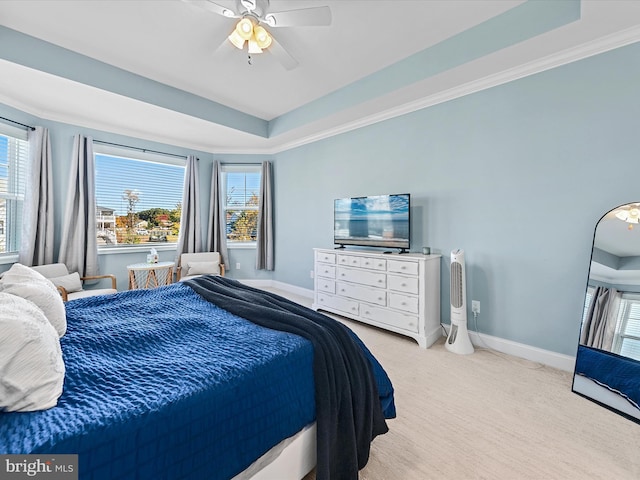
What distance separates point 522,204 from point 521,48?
126 cm

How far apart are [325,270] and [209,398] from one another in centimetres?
285

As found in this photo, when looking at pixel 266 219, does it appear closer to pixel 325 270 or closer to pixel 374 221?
pixel 325 270

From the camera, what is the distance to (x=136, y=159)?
448 cm

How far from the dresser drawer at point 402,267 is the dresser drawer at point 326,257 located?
0.80m

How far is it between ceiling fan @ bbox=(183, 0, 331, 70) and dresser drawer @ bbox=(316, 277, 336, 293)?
8.44 ft

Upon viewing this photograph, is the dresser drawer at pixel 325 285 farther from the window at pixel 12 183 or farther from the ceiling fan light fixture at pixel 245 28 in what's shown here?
the window at pixel 12 183

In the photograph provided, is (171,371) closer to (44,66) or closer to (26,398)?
(26,398)

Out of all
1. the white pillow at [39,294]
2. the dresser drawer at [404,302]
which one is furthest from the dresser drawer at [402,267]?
the white pillow at [39,294]

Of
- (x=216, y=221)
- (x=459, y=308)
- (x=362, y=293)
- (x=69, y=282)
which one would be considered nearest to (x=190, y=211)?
(x=216, y=221)

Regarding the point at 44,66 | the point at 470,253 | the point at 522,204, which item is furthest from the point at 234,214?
the point at 522,204

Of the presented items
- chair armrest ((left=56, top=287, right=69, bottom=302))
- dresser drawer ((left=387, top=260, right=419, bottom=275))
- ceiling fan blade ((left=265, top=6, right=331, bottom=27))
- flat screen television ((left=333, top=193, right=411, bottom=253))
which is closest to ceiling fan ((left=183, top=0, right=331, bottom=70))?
ceiling fan blade ((left=265, top=6, right=331, bottom=27))

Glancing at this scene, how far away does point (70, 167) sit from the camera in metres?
3.77

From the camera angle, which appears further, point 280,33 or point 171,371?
point 280,33

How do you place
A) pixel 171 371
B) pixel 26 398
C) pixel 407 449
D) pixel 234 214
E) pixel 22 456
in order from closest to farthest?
pixel 22 456
pixel 26 398
pixel 171 371
pixel 407 449
pixel 234 214
